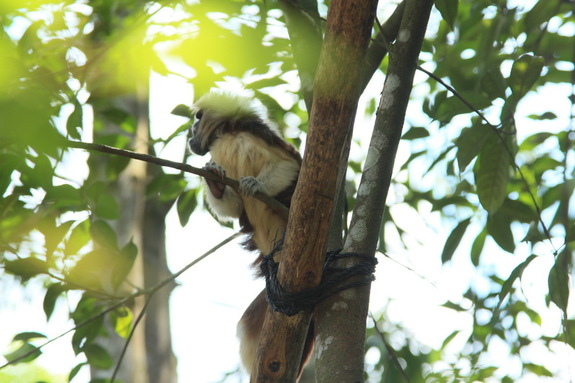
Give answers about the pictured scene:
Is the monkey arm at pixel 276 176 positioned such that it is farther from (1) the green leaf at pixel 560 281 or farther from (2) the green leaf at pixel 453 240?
(1) the green leaf at pixel 560 281

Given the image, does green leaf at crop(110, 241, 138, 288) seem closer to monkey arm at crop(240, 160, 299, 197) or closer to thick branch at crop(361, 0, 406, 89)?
monkey arm at crop(240, 160, 299, 197)

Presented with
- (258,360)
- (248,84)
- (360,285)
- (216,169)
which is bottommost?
(258,360)

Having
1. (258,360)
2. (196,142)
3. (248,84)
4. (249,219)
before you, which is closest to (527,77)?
(248,84)

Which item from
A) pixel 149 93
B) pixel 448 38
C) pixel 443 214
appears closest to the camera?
pixel 448 38

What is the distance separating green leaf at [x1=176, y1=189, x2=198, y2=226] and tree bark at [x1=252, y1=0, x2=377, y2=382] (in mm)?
1559

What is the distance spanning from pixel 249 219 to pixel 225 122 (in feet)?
2.30

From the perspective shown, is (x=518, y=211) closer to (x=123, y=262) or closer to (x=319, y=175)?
(x=319, y=175)

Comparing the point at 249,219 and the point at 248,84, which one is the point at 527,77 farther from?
the point at 249,219

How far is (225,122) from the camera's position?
166 inches

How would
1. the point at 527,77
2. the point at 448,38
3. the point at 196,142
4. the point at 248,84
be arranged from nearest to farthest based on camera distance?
the point at 527,77 → the point at 248,84 → the point at 448,38 → the point at 196,142

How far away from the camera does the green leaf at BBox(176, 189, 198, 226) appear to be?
12.2 feet

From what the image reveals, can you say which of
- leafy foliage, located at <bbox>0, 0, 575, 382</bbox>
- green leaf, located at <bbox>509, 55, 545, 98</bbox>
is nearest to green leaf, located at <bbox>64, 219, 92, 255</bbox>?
leafy foliage, located at <bbox>0, 0, 575, 382</bbox>

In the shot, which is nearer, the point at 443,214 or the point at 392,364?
the point at 392,364

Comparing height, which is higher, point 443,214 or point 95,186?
point 443,214
